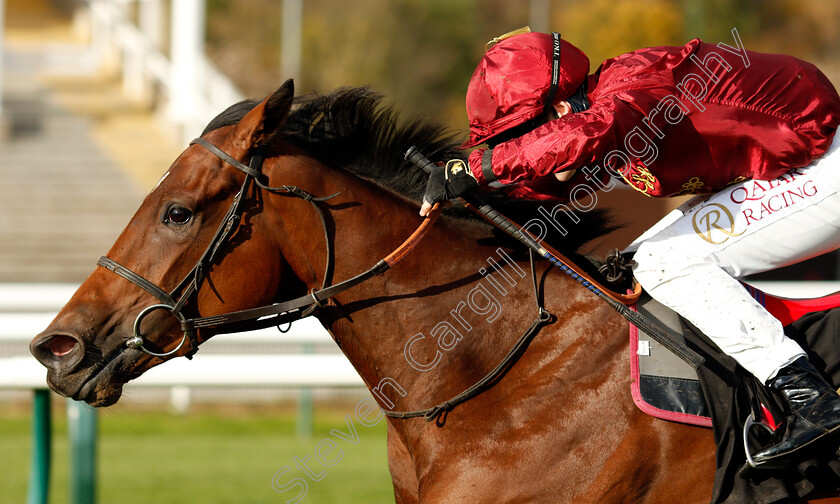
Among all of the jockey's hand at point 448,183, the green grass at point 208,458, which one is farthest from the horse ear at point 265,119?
the green grass at point 208,458

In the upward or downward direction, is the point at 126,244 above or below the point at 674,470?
above

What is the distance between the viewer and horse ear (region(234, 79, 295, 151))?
9.12 feet

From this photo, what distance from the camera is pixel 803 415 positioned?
2.59m

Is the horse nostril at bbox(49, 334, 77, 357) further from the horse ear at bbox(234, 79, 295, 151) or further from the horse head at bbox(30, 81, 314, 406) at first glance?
the horse ear at bbox(234, 79, 295, 151)

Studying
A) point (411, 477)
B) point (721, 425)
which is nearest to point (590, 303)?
point (721, 425)

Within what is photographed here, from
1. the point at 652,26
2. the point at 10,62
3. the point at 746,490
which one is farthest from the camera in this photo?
the point at 652,26

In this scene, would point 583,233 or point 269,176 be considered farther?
point 583,233

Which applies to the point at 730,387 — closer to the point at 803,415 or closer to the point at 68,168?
the point at 803,415

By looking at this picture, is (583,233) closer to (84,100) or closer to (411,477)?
(411,477)

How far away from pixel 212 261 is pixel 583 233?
3.84ft

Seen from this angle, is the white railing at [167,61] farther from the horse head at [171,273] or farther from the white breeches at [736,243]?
the white breeches at [736,243]

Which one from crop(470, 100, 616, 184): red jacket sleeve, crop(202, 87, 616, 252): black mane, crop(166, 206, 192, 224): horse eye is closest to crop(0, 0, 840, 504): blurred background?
crop(202, 87, 616, 252): black mane

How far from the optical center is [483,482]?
2.72 m

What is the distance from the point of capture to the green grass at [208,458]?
590cm
